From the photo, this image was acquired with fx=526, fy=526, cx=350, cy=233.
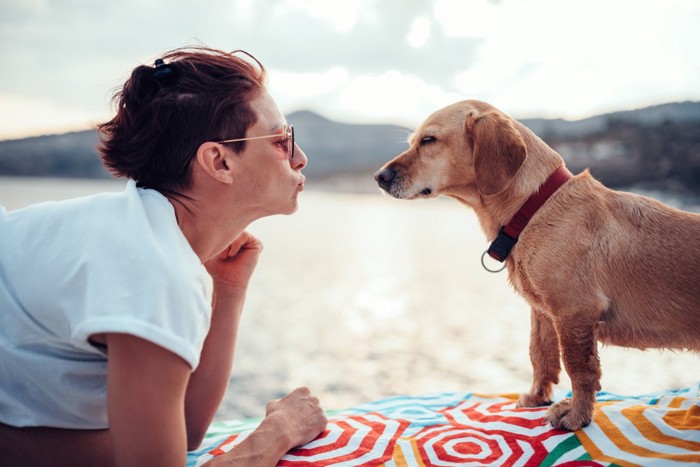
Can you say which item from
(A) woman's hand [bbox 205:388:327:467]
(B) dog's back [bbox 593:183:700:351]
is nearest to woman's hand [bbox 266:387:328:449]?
(A) woman's hand [bbox 205:388:327:467]

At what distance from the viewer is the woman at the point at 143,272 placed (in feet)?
4.06

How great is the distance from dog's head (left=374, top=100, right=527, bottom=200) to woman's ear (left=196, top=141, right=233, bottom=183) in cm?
120

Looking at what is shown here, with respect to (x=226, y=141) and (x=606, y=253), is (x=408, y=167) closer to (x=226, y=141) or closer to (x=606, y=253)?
(x=606, y=253)

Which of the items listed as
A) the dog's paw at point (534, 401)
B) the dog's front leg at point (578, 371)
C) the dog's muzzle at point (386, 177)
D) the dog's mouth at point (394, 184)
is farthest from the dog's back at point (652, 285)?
the dog's muzzle at point (386, 177)

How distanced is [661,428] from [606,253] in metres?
0.64

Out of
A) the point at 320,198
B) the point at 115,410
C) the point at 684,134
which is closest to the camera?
the point at 115,410

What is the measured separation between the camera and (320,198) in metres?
79.5

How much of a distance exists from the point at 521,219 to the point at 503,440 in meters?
0.88

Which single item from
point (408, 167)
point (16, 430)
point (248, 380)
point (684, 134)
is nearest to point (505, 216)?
point (408, 167)

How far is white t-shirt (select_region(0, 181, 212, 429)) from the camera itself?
122 centimetres

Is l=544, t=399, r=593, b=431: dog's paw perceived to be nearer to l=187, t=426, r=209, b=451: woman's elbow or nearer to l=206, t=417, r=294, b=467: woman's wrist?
l=206, t=417, r=294, b=467: woman's wrist

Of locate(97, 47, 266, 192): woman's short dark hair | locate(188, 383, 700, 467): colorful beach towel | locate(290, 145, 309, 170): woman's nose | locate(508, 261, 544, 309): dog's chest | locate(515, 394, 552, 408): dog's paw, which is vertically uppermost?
locate(97, 47, 266, 192): woman's short dark hair

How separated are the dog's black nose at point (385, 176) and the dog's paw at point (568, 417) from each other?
1.41 metres

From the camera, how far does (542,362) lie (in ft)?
7.62
